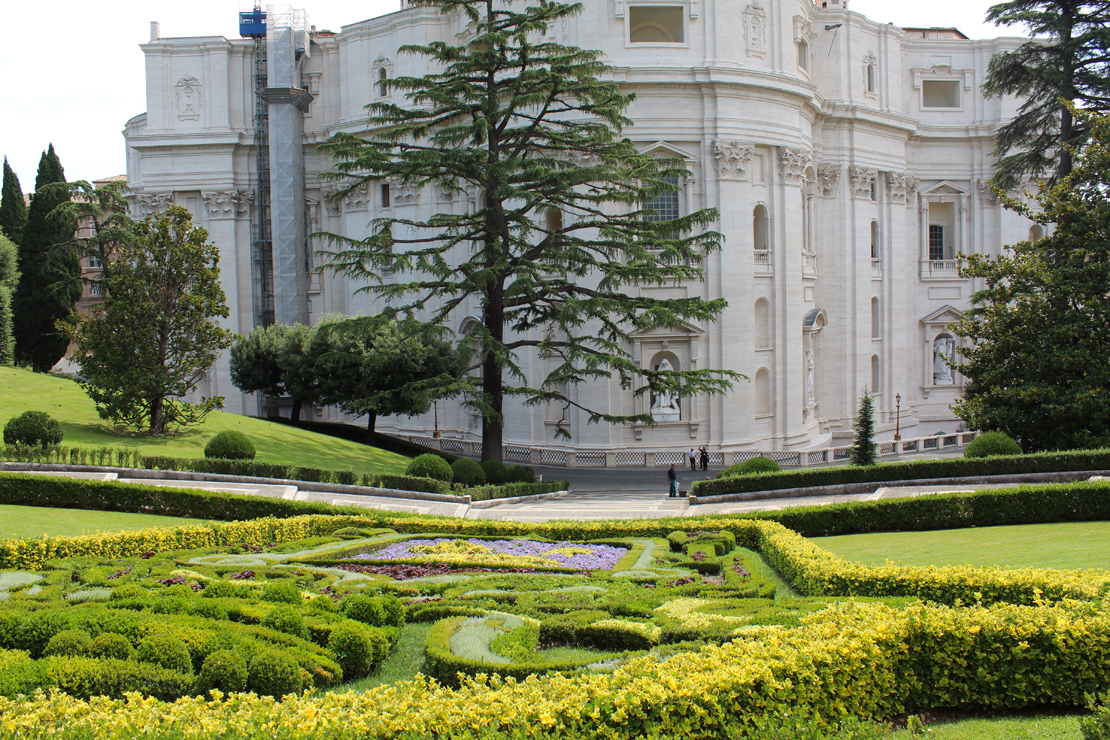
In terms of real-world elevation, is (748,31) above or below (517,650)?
above

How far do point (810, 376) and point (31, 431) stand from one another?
33.2 meters

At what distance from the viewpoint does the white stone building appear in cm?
3678

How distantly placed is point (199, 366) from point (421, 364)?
10.0m

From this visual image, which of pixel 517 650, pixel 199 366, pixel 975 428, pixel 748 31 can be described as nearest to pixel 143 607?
pixel 517 650

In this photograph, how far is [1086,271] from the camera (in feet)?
71.6

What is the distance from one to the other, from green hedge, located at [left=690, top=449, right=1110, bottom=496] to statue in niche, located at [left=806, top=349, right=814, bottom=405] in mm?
20500

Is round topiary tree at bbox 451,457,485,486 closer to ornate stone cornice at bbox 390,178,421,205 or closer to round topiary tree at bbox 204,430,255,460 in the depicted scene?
round topiary tree at bbox 204,430,255,460

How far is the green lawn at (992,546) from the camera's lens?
1176 cm

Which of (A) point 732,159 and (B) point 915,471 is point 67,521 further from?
(A) point 732,159

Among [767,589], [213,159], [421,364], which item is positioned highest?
[213,159]

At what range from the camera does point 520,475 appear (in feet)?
92.6

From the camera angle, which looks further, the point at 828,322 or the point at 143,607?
the point at 828,322

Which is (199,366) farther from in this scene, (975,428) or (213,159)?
(213,159)

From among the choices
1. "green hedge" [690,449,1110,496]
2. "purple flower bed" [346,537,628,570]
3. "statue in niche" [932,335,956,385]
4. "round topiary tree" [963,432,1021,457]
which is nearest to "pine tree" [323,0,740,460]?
"green hedge" [690,449,1110,496]
